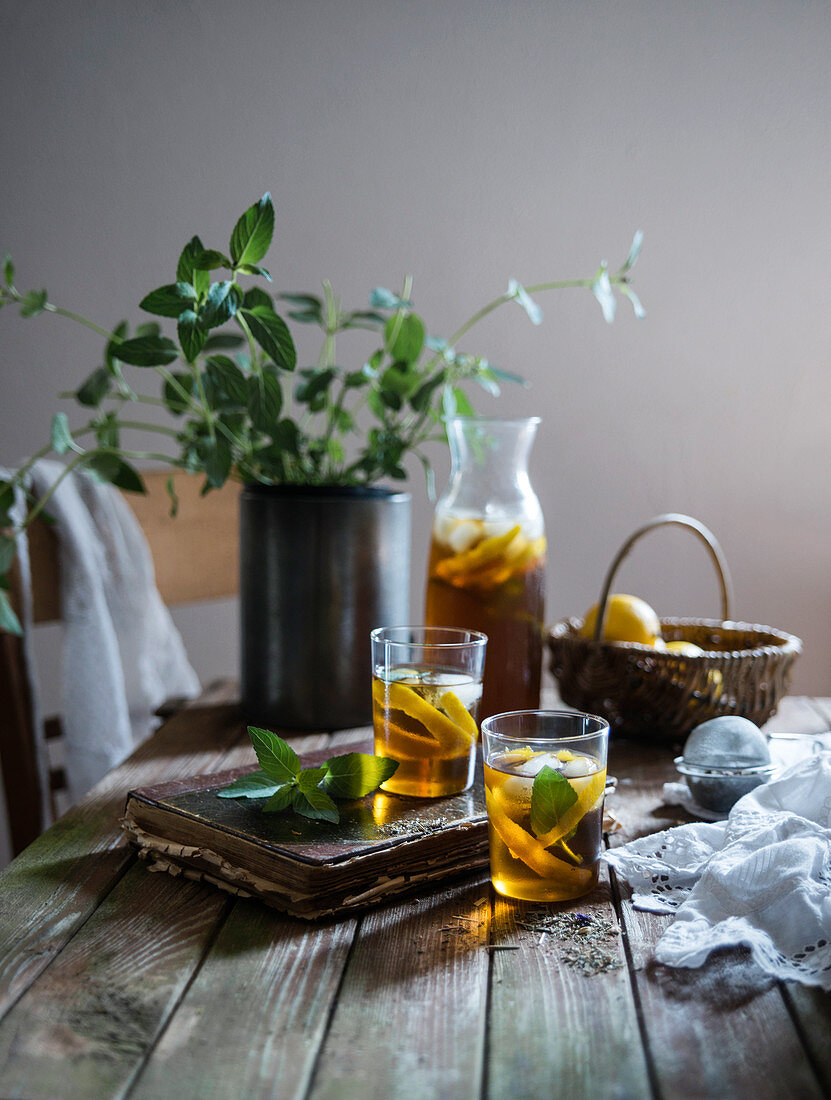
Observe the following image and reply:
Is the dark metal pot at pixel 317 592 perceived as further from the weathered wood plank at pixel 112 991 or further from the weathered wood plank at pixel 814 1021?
the weathered wood plank at pixel 814 1021

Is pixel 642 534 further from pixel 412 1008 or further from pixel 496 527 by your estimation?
pixel 412 1008

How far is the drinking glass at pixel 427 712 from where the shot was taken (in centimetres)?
77

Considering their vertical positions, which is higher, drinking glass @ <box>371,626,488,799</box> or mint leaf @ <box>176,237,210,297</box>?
mint leaf @ <box>176,237,210,297</box>

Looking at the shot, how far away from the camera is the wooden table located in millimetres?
472

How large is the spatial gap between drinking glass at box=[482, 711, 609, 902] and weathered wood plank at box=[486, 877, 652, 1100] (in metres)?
0.04

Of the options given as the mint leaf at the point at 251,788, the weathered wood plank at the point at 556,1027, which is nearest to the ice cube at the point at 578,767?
the weathered wood plank at the point at 556,1027

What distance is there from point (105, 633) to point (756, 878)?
0.95 m

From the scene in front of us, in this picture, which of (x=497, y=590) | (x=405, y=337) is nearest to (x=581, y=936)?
(x=497, y=590)

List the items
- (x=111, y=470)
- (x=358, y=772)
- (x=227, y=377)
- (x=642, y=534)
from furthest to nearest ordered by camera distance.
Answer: (x=642, y=534) < (x=111, y=470) < (x=227, y=377) < (x=358, y=772)

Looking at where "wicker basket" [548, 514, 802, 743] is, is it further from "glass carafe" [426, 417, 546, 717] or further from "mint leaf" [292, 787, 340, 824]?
"mint leaf" [292, 787, 340, 824]

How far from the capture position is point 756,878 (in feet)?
2.08

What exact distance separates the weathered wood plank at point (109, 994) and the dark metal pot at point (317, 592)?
0.41 m

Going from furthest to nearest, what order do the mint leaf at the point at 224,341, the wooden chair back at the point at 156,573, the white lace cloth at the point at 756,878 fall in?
the wooden chair back at the point at 156,573, the mint leaf at the point at 224,341, the white lace cloth at the point at 756,878

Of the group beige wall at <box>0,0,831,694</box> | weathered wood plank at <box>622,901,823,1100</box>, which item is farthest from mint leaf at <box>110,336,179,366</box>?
beige wall at <box>0,0,831,694</box>
